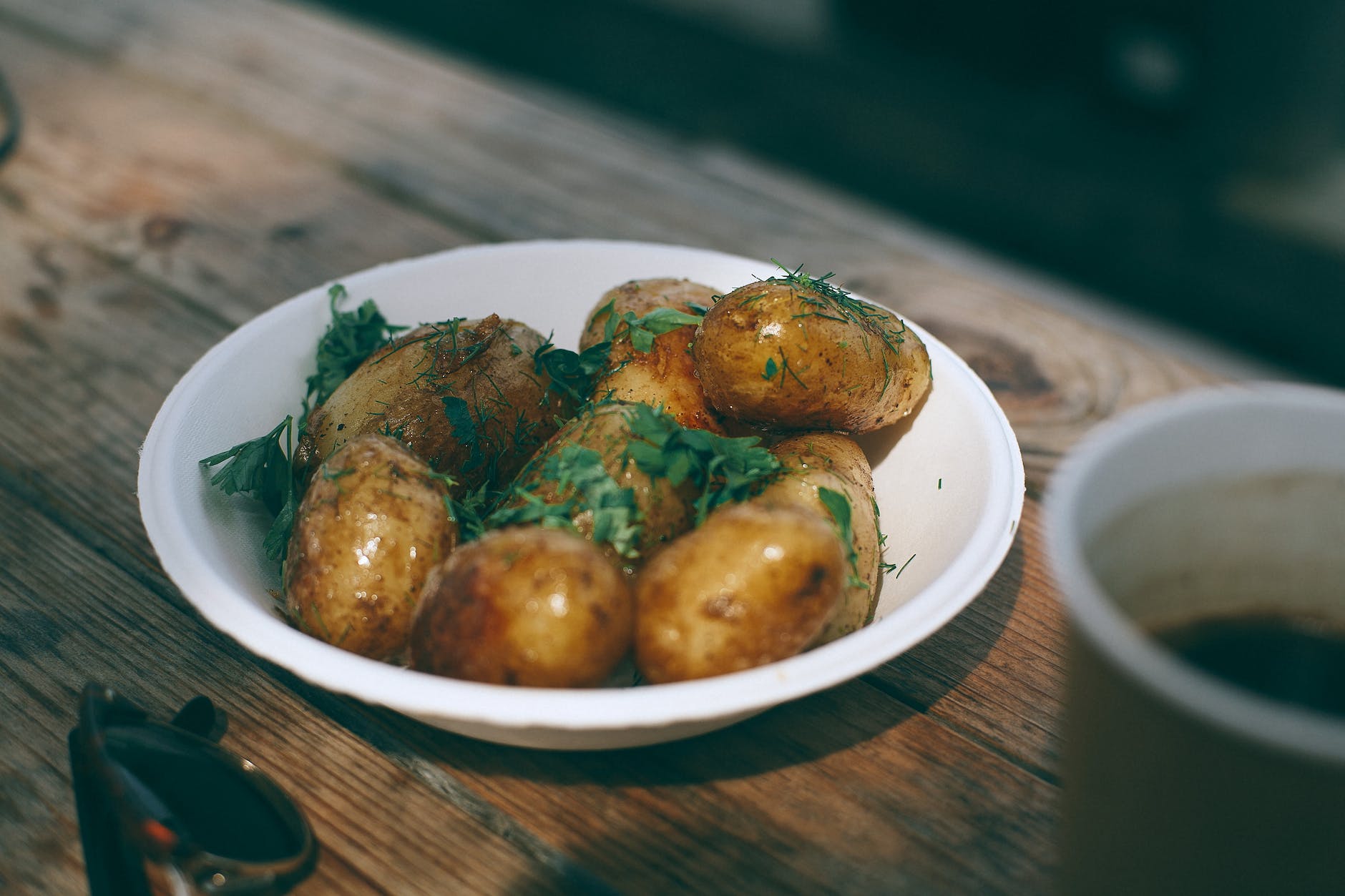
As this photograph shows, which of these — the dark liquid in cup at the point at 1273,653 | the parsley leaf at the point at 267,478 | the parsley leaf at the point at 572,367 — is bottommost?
the parsley leaf at the point at 267,478

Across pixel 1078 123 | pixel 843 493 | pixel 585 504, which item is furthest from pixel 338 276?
pixel 1078 123

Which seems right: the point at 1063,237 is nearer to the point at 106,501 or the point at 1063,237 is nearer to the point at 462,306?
the point at 462,306

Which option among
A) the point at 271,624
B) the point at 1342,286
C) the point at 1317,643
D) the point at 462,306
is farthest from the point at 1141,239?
the point at 271,624

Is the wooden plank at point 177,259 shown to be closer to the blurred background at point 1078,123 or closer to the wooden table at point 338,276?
the wooden table at point 338,276

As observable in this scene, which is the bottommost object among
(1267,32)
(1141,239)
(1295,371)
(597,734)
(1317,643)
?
(1295,371)

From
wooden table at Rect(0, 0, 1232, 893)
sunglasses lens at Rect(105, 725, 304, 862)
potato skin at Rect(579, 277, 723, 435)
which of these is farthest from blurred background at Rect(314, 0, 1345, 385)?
sunglasses lens at Rect(105, 725, 304, 862)

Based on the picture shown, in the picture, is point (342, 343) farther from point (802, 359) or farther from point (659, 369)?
point (802, 359)

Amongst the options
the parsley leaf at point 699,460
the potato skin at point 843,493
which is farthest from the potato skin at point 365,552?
the potato skin at point 843,493
